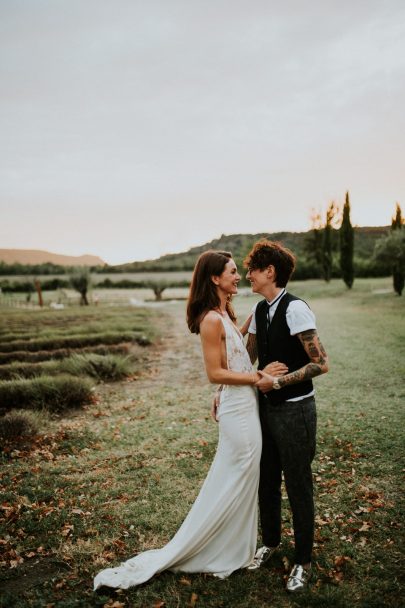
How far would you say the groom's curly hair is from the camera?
2.98 m

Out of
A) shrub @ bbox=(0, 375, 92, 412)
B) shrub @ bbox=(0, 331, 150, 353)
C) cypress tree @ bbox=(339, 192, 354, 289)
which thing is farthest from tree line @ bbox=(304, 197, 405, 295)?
shrub @ bbox=(0, 375, 92, 412)

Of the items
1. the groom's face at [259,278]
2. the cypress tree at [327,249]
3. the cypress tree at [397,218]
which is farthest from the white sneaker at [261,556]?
the cypress tree at [327,249]

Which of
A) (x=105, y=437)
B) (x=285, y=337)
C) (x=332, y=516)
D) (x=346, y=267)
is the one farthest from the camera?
(x=346, y=267)

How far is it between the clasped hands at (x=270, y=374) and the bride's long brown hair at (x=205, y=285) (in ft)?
2.08

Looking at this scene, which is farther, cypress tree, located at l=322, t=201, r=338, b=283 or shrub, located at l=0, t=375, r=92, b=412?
cypress tree, located at l=322, t=201, r=338, b=283

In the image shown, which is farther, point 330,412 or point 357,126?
point 357,126

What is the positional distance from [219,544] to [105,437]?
4105 mm

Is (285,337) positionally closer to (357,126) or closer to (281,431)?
(281,431)

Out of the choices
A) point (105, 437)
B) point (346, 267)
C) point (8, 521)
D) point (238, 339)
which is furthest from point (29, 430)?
point (346, 267)

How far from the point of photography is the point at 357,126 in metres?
14.1

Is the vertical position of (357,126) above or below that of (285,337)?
above

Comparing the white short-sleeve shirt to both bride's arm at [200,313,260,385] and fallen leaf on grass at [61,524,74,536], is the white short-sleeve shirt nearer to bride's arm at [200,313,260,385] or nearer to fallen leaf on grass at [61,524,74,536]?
bride's arm at [200,313,260,385]

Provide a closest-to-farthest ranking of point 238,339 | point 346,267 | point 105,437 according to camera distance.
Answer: point 238,339
point 105,437
point 346,267

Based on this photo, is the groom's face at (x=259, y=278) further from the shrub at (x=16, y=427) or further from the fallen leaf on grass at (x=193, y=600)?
the shrub at (x=16, y=427)
